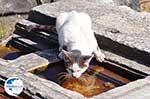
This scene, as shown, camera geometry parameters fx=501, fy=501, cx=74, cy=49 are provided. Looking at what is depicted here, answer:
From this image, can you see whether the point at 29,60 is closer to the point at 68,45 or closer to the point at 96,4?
the point at 68,45

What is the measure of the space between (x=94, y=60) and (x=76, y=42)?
1.01 feet

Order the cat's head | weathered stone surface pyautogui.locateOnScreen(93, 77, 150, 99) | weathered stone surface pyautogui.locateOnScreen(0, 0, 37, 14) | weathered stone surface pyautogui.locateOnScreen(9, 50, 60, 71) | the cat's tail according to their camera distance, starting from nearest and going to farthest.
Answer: weathered stone surface pyautogui.locateOnScreen(93, 77, 150, 99), the cat's head, weathered stone surface pyautogui.locateOnScreen(9, 50, 60, 71), the cat's tail, weathered stone surface pyautogui.locateOnScreen(0, 0, 37, 14)

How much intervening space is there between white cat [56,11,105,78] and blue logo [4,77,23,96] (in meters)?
0.65

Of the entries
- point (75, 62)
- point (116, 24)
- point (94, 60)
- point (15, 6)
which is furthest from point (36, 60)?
point (15, 6)

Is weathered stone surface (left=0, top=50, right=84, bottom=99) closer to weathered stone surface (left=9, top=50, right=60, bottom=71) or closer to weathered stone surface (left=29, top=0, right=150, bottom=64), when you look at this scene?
weathered stone surface (left=9, top=50, right=60, bottom=71)

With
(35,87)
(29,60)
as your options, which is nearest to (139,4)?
(29,60)

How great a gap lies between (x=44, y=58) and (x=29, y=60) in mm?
172

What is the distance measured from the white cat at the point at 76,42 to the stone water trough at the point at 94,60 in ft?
0.46

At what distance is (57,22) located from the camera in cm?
586

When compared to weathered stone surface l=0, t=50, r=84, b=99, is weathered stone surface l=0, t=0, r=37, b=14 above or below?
above

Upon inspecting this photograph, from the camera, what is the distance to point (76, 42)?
537 centimetres

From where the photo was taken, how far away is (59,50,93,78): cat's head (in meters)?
5.12

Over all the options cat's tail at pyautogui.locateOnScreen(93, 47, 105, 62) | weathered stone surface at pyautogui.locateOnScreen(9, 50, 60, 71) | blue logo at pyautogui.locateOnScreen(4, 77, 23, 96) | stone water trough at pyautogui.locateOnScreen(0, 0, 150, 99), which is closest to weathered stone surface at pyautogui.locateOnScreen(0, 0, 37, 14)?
stone water trough at pyautogui.locateOnScreen(0, 0, 150, 99)

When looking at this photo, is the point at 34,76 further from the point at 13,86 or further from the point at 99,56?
the point at 99,56
